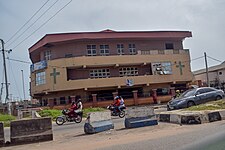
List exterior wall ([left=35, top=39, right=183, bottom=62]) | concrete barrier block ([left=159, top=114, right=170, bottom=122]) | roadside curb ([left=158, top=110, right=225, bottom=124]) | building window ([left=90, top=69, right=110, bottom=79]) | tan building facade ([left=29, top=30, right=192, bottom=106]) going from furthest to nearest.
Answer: building window ([left=90, top=69, right=110, bottom=79]) → exterior wall ([left=35, top=39, right=183, bottom=62]) → tan building facade ([left=29, top=30, right=192, bottom=106]) → concrete barrier block ([left=159, top=114, right=170, bottom=122]) → roadside curb ([left=158, top=110, right=225, bottom=124])

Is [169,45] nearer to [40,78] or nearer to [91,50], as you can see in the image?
[91,50]

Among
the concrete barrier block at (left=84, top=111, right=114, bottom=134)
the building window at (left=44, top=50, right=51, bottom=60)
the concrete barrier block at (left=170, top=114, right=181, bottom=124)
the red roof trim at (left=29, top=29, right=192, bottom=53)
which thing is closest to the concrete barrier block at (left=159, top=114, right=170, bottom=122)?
the concrete barrier block at (left=170, top=114, right=181, bottom=124)

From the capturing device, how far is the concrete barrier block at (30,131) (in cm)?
1102

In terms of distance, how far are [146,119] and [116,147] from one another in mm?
4633

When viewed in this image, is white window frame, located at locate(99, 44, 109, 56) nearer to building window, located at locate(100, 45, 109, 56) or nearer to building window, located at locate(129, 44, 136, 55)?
building window, located at locate(100, 45, 109, 56)

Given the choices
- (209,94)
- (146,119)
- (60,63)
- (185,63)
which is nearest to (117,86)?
(60,63)

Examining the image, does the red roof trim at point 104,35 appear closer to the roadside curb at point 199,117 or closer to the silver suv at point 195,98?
the silver suv at point 195,98

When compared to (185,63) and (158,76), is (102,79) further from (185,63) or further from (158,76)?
(185,63)

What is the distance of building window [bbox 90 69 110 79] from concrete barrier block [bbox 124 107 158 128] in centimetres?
2358

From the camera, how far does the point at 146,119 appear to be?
13000 mm

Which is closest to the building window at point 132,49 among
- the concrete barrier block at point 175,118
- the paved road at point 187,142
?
the concrete barrier block at point 175,118

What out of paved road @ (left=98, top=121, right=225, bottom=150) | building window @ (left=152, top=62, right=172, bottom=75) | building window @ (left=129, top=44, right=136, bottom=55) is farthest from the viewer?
building window @ (left=129, top=44, right=136, bottom=55)

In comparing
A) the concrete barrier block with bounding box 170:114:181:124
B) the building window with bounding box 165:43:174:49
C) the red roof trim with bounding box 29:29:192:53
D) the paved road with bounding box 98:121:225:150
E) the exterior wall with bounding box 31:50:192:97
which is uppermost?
the red roof trim with bounding box 29:29:192:53

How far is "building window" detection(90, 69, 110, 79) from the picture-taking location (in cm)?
3645
